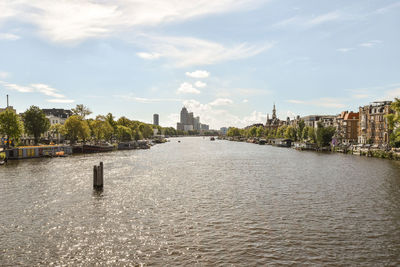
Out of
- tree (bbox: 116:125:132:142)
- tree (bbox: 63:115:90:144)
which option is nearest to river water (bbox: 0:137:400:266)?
tree (bbox: 63:115:90:144)

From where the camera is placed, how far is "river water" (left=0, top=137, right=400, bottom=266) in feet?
75.5

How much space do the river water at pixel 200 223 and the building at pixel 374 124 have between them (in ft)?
310

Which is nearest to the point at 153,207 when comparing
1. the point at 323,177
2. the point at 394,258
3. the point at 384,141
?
the point at 394,258

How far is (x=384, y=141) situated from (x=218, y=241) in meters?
135

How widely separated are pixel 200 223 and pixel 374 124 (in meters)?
140

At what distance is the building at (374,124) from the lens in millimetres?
132525

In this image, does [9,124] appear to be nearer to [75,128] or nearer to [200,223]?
[75,128]

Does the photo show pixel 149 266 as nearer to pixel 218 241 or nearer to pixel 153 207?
pixel 218 241

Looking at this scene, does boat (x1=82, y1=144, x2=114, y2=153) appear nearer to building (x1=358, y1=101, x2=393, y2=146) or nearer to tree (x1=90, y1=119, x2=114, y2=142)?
tree (x1=90, y1=119, x2=114, y2=142)

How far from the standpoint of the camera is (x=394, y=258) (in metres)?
22.7

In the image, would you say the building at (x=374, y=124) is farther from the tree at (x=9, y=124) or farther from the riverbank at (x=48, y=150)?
the tree at (x=9, y=124)

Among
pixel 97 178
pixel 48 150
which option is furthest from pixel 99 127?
pixel 97 178

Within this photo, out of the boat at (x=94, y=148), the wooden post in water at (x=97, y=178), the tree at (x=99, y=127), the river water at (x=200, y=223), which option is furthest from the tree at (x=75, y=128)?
the wooden post in water at (x=97, y=178)

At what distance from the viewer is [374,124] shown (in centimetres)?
14112
